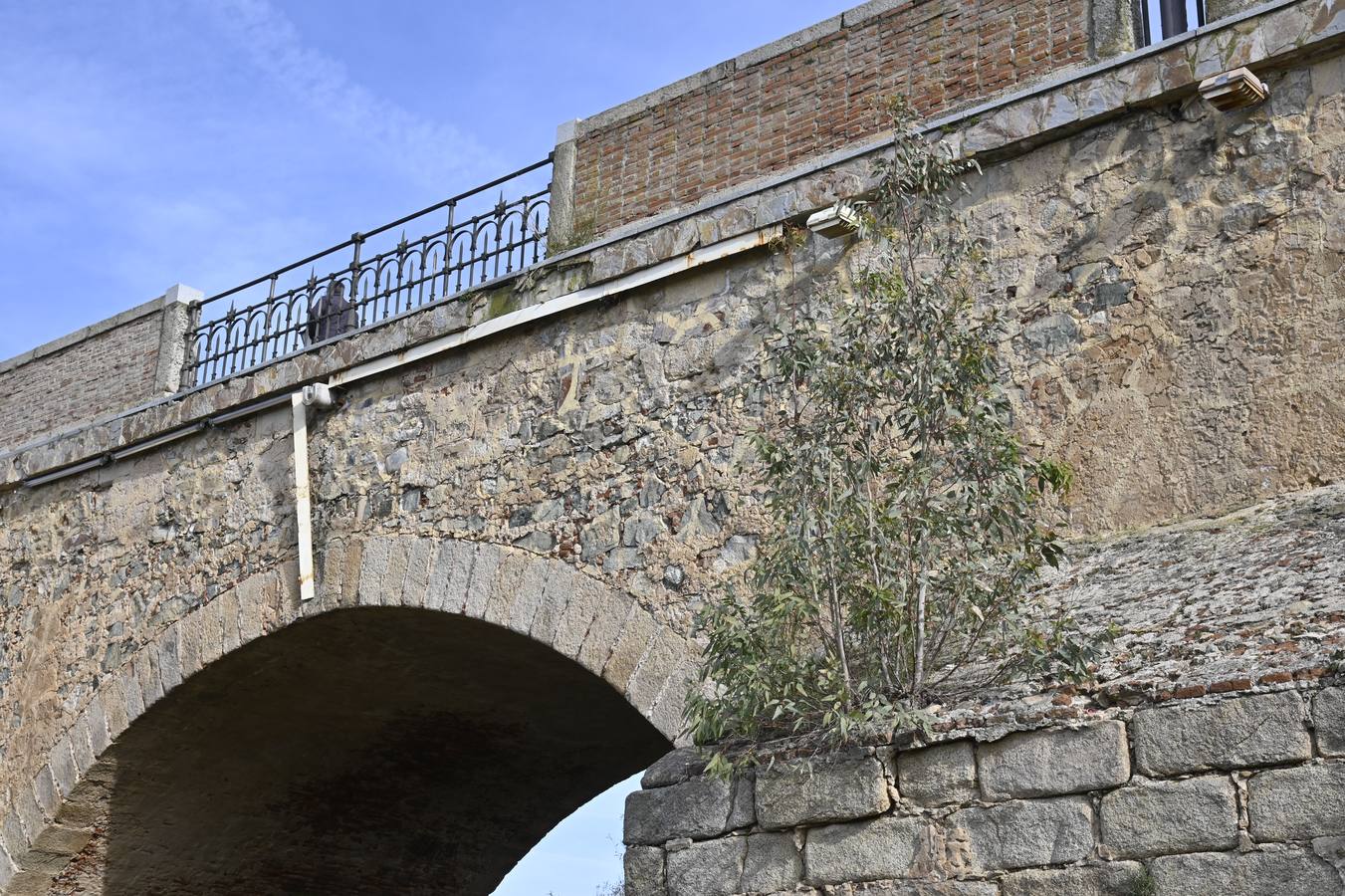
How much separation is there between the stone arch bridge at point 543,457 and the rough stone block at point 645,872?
111 centimetres

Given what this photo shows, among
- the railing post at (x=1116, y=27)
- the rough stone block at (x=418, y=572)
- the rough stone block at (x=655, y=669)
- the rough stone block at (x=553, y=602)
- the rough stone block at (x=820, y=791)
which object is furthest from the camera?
the rough stone block at (x=418, y=572)

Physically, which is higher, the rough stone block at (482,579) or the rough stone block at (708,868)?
the rough stone block at (482,579)

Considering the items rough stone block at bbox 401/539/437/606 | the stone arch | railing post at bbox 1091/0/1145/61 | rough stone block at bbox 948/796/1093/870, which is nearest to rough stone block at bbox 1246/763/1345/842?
rough stone block at bbox 948/796/1093/870

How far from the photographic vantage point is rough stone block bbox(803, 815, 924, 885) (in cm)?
480

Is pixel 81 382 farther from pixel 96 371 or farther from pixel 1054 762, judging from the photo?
pixel 1054 762

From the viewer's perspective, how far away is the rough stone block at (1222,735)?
4.14 m

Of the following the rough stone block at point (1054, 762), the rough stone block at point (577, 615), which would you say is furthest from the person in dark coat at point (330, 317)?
the rough stone block at point (1054, 762)

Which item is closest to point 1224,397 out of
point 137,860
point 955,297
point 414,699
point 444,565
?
point 955,297

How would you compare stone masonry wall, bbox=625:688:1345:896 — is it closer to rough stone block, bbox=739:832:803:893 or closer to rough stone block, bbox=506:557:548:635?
rough stone block, bbox=739:832:803:893

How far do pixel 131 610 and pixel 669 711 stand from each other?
3.88 meters

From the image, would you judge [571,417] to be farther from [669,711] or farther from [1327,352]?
[1327,352]

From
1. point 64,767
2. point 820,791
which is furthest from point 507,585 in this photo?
point 64,767

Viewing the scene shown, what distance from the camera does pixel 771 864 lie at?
509 centimetres

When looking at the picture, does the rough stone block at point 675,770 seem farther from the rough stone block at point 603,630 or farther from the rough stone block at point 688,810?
the rough stone block at point 603,630
